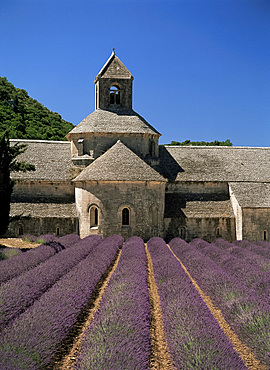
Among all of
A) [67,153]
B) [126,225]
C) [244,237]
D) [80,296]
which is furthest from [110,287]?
[67,153]

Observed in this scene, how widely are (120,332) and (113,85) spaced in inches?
1042

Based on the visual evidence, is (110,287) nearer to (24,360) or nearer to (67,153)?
(24,360)

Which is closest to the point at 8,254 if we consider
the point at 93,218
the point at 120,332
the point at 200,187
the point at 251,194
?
the point at 93,218

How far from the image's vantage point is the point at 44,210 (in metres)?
25.5

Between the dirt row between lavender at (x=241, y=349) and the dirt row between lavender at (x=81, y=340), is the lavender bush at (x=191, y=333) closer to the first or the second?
the dirt row between lavender at (x=81, y=340)

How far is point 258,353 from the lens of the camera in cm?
691

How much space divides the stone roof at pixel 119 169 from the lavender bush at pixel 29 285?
30.5 feet

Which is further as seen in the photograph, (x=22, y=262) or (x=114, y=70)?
(x=114, y=70)

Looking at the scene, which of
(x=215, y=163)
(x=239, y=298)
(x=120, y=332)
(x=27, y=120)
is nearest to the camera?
(x=120, y=332)

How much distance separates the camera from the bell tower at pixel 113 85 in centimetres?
3028

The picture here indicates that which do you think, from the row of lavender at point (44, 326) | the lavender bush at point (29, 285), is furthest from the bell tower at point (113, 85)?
the row of lavender at point (44, 326)

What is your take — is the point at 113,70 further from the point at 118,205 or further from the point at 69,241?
the point at 69,241

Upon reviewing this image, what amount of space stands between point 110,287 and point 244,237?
17768mm

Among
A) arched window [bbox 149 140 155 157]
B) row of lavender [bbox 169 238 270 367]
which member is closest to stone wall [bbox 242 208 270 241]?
arched window [bbox 149 140 155 157]
